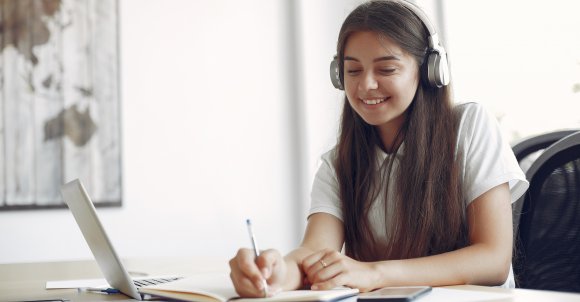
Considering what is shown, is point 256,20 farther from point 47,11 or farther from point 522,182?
point 522,182

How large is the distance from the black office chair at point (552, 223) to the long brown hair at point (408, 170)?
0.40 ft

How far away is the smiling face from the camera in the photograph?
1396mm

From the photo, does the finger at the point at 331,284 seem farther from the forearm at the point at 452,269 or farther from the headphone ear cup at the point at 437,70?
the headphone ear cup at the point at 437,70

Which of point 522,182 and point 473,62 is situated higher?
point 473,62

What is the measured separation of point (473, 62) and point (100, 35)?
5.95 ft

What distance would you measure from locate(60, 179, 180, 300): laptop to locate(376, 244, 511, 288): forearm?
15.6 inches

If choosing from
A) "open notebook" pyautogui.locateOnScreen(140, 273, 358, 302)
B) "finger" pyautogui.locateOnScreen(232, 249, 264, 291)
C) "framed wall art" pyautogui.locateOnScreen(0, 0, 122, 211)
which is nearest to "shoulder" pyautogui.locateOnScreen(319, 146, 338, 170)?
"open notebook" pyautogui.locateOnScreen(140, 273, 358, 302)

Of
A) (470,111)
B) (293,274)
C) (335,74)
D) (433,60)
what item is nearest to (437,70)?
(433,60)

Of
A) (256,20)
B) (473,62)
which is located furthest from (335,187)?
(256,20)

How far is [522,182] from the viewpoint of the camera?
4.41 feet

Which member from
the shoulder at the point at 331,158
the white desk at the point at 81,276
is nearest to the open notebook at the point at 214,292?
the white desk at the point at 81,276

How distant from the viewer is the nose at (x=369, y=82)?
1384 mm

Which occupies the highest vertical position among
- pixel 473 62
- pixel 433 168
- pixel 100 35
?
pixel 100 35

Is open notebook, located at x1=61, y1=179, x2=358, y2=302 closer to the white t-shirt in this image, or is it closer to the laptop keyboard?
the laptop keyboard
